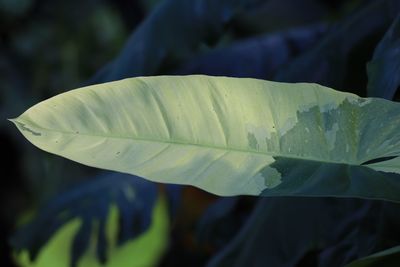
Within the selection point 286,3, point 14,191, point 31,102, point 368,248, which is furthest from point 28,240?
point 14,191

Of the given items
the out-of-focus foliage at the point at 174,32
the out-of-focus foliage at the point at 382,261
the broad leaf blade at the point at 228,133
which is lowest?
the out-of-focus foliage at the point at 382,261

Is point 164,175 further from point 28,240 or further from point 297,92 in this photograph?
point 28,240

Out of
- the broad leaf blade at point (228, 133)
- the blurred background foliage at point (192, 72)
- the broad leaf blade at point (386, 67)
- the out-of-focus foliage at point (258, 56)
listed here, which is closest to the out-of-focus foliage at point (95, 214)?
the blurred background foliage at point (192, 72)

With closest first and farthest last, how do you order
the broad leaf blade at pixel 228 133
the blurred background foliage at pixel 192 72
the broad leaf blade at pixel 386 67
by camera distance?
the broad leaf blade at pixel 228 133
the broad leaf blade at pixel 386 67
the blurred background foliage at pixel 192 72

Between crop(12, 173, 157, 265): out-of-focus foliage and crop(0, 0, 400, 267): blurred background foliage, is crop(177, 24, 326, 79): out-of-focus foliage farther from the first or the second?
crop(12, 173, 157, 265): out-of-focus foliage

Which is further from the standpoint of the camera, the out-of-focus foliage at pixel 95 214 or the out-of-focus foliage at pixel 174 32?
the out-of-focus foliage at pixel 95 214

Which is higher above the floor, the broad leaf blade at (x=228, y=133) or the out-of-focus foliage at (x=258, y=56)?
the broad leaf blade at (x=228, y=133)

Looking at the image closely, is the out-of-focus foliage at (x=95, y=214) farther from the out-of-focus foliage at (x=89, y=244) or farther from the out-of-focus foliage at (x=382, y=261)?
the out-of-focus foliage at (x=382, y=261)
